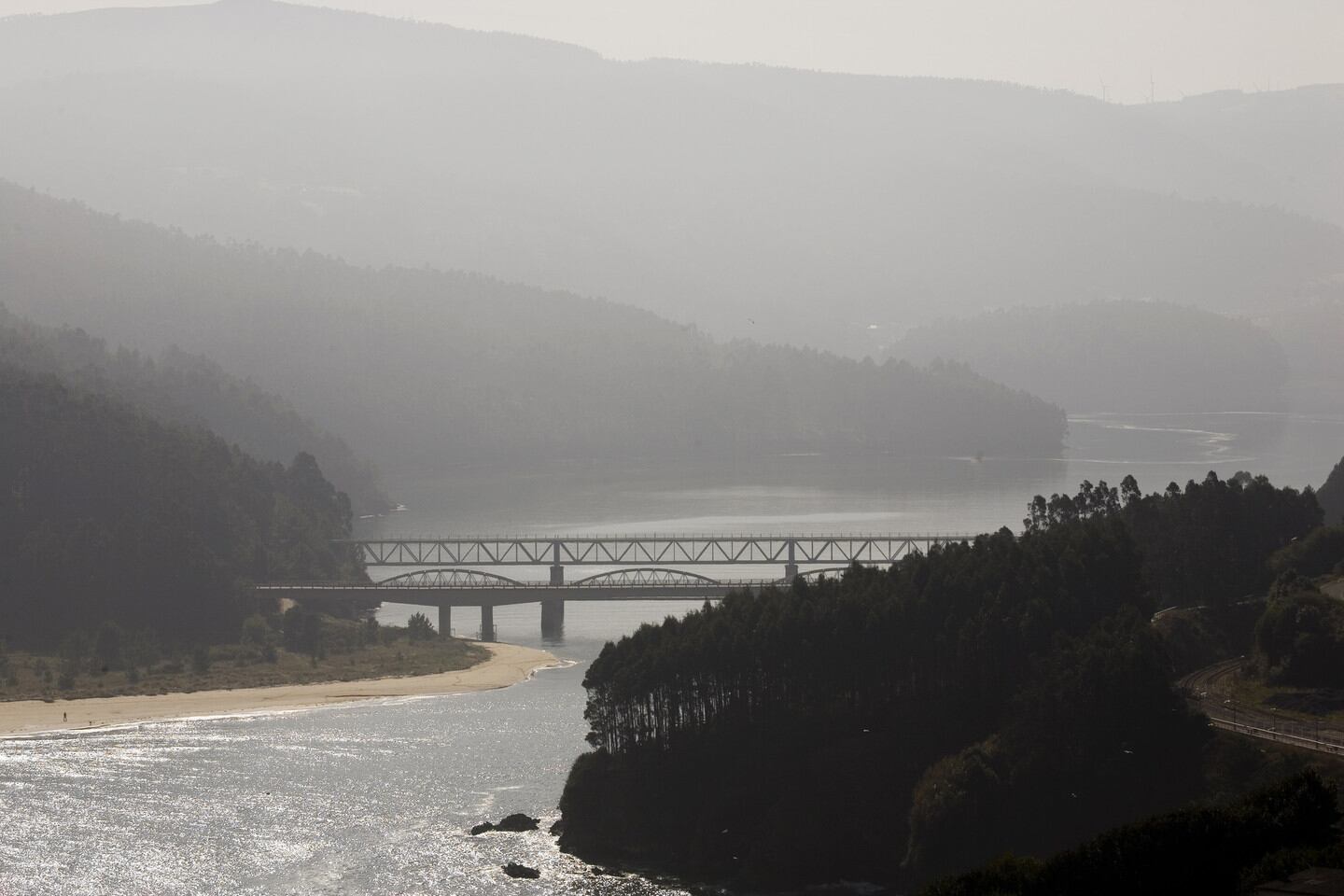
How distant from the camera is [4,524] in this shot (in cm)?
8606

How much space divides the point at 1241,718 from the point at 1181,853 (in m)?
12.2

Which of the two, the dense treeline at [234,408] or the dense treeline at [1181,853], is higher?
the dense treeline at [234,408]

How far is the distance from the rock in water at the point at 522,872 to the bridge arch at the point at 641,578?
40.2 metres

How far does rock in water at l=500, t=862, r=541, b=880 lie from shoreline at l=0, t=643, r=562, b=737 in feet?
74.5

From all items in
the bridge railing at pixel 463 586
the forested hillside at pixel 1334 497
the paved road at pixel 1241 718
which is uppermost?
the forested hillside at pixel 1334 497

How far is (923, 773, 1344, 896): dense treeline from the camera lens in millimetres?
35219

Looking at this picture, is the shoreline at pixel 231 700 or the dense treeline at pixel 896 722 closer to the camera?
the dense treeline at pixel 896 722

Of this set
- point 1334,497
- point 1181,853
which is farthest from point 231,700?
point 1334,497

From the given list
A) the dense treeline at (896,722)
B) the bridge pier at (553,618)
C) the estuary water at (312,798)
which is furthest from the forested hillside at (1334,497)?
the bridge pier at (553,618)

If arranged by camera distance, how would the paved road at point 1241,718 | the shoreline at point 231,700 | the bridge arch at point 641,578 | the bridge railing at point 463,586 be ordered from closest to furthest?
the paved road at point 1241,718
the shoreline at point 231,700
the bridge railing at point 463,586
the bridge arch at point 641,578

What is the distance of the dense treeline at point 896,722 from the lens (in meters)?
45.2

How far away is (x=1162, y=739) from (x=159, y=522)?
54.0 m

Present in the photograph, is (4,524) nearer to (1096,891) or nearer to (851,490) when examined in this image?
(1096,891)

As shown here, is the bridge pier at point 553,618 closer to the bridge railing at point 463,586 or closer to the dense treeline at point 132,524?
the bridge railing at point 463,586
